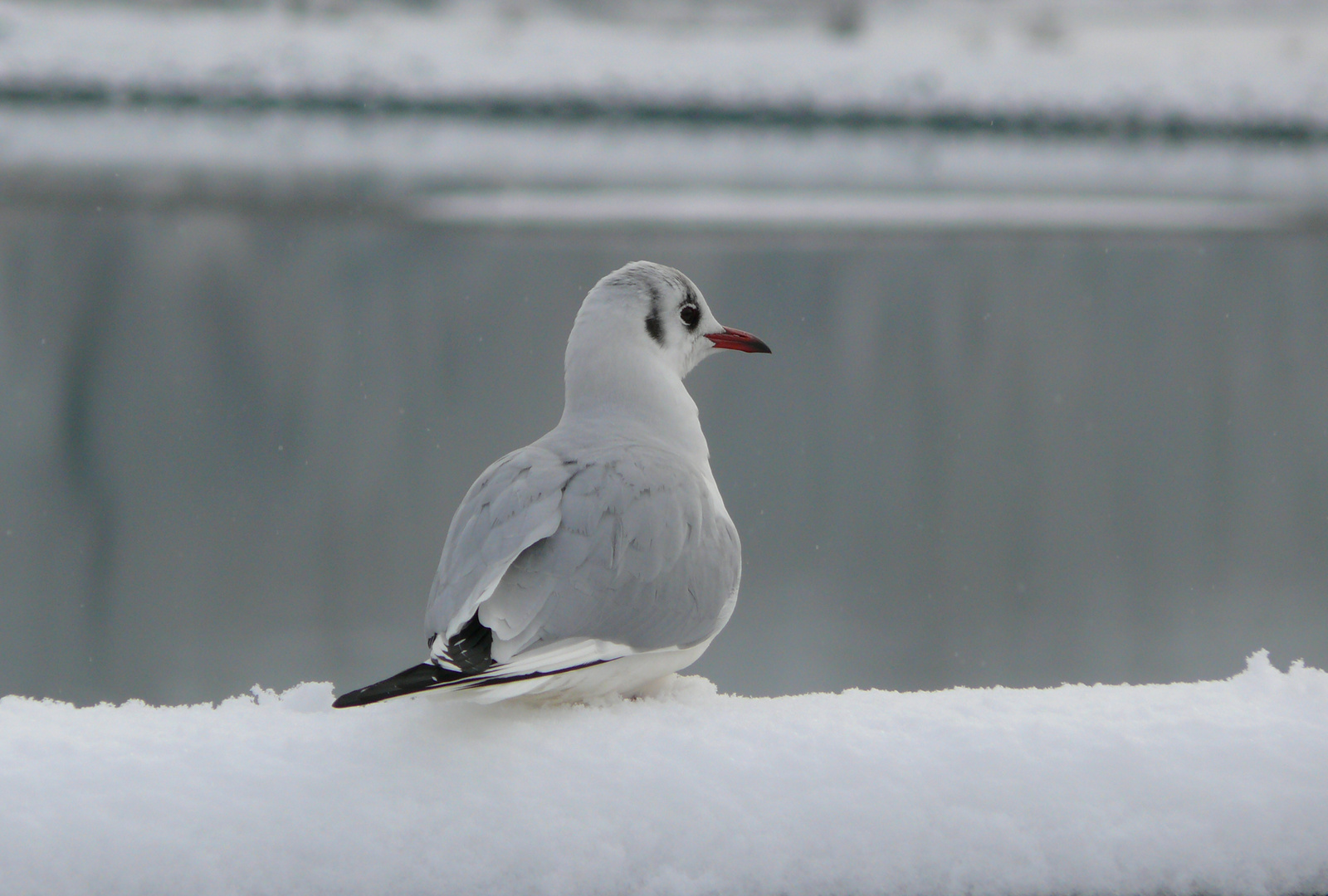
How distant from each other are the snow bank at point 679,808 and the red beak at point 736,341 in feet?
1.88

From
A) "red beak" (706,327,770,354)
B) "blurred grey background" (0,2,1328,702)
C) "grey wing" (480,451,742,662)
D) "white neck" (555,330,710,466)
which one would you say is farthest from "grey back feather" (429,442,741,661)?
"blurred grey background" (0,2,1328,702)

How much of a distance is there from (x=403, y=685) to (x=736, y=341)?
626 mm

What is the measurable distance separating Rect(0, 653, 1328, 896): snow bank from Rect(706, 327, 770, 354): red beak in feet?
1.88

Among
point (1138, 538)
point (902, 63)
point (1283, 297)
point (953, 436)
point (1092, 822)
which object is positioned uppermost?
point (902, 63)

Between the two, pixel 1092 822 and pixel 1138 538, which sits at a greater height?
pixel 1138 538

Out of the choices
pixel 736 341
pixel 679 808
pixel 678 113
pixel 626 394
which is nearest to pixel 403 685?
pixel 679 808

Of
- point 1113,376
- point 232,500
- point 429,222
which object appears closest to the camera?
point 429,222

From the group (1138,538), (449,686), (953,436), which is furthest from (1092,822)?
(1138,538)

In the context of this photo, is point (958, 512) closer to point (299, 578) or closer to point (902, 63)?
point (902, 63)

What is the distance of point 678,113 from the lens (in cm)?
174

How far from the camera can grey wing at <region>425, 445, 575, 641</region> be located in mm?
644

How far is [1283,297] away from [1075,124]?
0.70 meters

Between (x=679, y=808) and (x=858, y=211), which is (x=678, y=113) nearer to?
(x=858, y=211)

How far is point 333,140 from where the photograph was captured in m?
1.72
